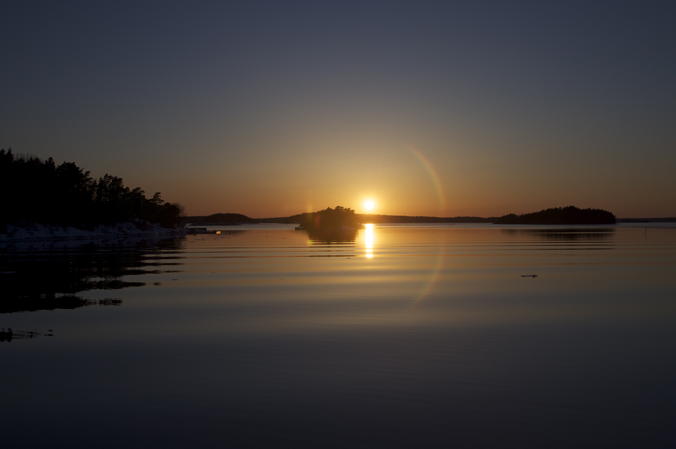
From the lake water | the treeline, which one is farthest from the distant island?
the lake water

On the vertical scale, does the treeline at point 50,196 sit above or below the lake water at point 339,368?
above

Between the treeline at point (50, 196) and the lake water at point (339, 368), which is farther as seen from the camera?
the treeline at point (50, 196)

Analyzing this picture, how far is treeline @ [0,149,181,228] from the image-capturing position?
11756 cm

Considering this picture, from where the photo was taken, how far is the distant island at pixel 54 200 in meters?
117

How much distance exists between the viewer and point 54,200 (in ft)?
433

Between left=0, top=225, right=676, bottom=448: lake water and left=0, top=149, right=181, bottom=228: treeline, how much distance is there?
102484 millimetres

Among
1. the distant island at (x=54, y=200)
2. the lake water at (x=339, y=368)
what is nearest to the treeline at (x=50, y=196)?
the distant island at (x=54, y=200)

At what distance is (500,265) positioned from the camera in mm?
48031

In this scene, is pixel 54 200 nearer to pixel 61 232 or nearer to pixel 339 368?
pixel 61 232

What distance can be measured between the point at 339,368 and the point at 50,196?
135453 mm

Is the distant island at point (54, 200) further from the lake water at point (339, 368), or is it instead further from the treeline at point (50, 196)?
the lake water at point (339, 368)

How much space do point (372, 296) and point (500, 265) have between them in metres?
23.1

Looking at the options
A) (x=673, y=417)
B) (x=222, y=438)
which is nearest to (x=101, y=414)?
(x=222, y=438)

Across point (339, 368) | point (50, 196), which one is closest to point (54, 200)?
point (50, 196)
